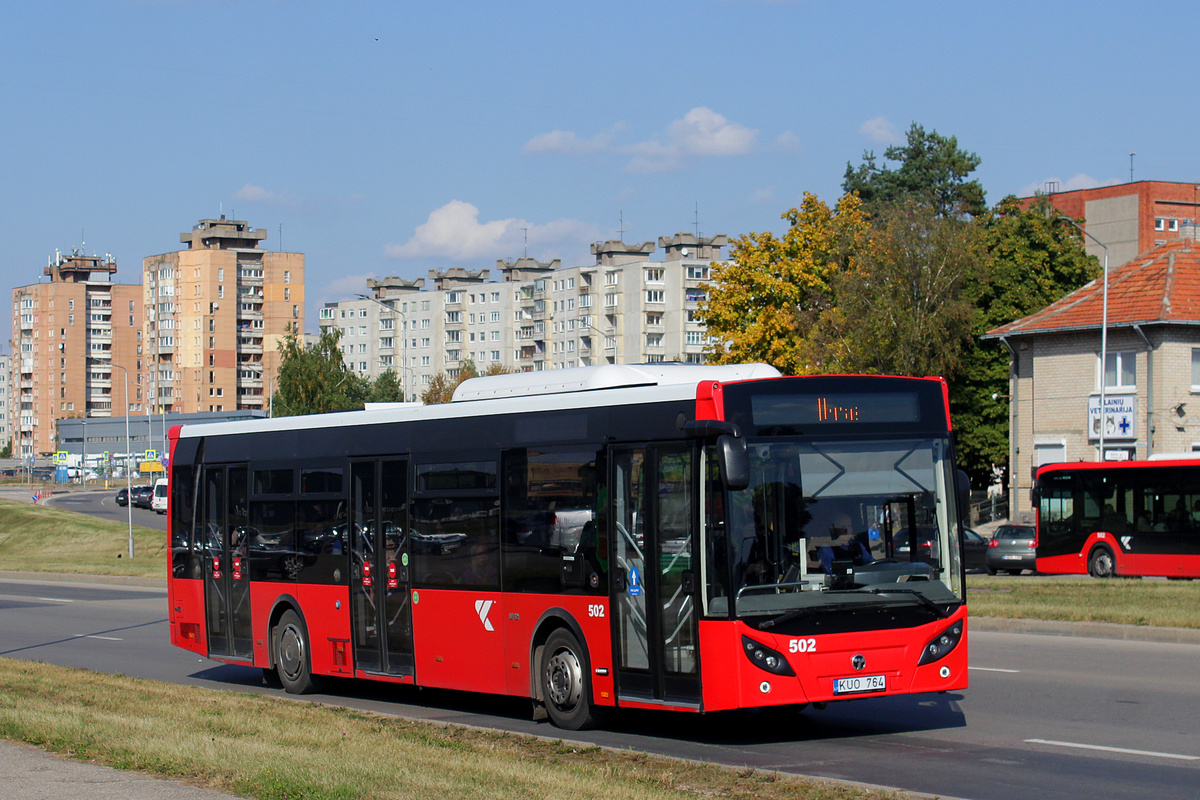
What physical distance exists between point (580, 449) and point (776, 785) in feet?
12.5

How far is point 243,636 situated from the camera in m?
16.4

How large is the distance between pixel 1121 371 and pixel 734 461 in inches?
1628

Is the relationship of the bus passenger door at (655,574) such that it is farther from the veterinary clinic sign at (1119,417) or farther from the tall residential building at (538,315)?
the tall residential building at (538,315)

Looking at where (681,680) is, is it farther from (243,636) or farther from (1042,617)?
(1042,617)

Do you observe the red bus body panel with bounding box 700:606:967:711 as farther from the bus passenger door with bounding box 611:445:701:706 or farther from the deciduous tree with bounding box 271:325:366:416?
the deciduous tree with bounding box 271:325:366:416

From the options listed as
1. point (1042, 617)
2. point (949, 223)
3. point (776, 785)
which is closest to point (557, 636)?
point (776, 785)

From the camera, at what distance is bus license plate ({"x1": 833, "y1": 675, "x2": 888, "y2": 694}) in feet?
33.8

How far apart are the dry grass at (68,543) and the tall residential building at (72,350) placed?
12901 centimetres

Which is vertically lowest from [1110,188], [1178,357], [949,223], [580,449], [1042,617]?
[1042,617]

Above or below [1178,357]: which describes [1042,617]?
below

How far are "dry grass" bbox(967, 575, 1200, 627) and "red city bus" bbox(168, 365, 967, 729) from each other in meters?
9.82

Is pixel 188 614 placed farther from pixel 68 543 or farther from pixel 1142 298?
pixel 68 543

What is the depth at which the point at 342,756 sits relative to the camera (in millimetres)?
9492

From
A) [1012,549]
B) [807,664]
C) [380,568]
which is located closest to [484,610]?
[380,568]
